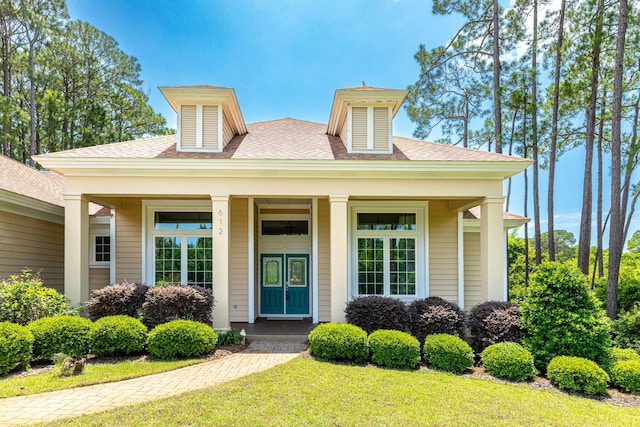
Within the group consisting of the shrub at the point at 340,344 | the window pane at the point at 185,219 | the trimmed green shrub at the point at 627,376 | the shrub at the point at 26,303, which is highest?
the window pane at the point at 185,219

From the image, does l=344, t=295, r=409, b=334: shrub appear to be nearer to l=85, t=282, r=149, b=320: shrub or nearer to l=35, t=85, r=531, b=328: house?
l=35, t=85, r=531, b=328: house

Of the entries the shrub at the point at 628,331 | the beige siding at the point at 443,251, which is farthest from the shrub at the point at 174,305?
the shrub at the point at 628,331

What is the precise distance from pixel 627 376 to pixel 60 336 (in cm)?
950

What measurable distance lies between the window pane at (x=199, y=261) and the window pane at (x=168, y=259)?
288 millimetres

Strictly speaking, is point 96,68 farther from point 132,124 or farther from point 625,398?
point 625,398

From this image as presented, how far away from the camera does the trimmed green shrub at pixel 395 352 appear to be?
6598mm

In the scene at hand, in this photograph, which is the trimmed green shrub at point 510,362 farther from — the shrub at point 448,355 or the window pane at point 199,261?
the window pane at point 199,261

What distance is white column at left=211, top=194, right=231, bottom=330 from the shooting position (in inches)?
318

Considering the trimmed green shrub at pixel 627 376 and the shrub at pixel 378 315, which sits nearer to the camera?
the trimmed green shrub at pixel 627 376

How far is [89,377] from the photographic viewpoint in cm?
576

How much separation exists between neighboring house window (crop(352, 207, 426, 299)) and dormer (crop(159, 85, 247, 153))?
4157 millimetres

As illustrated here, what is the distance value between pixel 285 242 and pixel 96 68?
18811 millimetres

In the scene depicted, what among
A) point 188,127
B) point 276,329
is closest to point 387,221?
point 276,329

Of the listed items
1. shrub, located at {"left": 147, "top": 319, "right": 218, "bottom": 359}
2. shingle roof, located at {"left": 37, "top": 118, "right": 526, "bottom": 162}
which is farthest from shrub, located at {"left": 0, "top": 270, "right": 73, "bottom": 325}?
shingle roof, located at {"left": 37, "top": 118, "right": 526, "bottom": 162}
